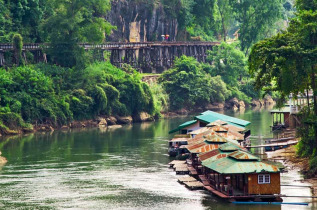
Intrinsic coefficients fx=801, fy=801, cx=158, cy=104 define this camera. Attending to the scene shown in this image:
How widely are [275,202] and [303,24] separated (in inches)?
667

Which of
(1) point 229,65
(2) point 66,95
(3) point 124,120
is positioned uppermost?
(1) point 229,65

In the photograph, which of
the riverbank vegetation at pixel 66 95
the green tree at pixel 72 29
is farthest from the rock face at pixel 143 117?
the green tree at pixel 72 29

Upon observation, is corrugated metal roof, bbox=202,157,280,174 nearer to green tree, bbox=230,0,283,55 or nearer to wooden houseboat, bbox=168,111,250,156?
wooden houseboat, bbox=168,111,250,156

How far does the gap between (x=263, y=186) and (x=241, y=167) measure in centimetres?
181

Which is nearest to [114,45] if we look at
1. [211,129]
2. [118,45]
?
[118,45]

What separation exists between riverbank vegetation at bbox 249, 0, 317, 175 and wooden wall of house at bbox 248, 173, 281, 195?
7.66 metres

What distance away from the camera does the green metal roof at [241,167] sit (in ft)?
162

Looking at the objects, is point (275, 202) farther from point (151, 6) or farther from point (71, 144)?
point (151, 6)

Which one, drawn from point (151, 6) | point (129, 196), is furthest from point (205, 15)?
point (129, 196)

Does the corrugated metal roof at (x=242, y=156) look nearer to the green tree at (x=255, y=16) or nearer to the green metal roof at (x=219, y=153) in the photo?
the green metal roof at (x=219, y=153)

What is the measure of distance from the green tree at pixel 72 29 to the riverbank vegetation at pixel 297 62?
161 feet

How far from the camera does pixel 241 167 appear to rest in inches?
1964

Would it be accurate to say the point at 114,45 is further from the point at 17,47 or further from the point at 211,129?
the point at 211,129

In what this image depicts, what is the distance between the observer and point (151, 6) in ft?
449
